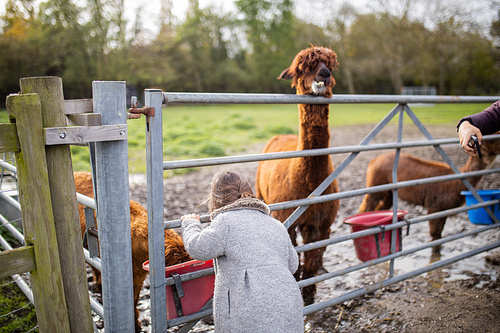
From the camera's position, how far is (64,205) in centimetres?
164

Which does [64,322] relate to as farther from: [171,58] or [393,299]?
[171,58]

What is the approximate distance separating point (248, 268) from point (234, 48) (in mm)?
49516

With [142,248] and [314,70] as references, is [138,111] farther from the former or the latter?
[314,70]

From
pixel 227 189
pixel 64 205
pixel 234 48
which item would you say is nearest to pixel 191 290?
pixel 227 189

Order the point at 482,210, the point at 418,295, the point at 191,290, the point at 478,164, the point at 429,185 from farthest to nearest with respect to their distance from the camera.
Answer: the point at 429,185
the point at 478,164
the point at 482,210
the point at 418,295
the point at 191,290

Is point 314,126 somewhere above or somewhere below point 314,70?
below

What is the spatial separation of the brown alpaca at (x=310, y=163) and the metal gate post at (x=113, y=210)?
1.50 metres

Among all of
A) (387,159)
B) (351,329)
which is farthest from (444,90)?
(351,329)

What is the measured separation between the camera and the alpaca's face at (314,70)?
2746 mm

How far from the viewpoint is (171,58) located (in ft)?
120

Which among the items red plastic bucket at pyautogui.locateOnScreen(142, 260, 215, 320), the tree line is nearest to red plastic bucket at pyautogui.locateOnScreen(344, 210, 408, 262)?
red plastic bucket at pyautogui.locateOnScreen(142, 260, 215, 320)

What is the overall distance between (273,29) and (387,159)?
49.5 m

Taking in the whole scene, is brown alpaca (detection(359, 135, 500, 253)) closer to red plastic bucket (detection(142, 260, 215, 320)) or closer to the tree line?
red plastic bucket (detection(142, 260, 215, 320))

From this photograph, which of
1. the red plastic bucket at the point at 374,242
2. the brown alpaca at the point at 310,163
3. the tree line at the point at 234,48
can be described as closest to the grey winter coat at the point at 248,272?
the brown alpaca at the point at 310,163
